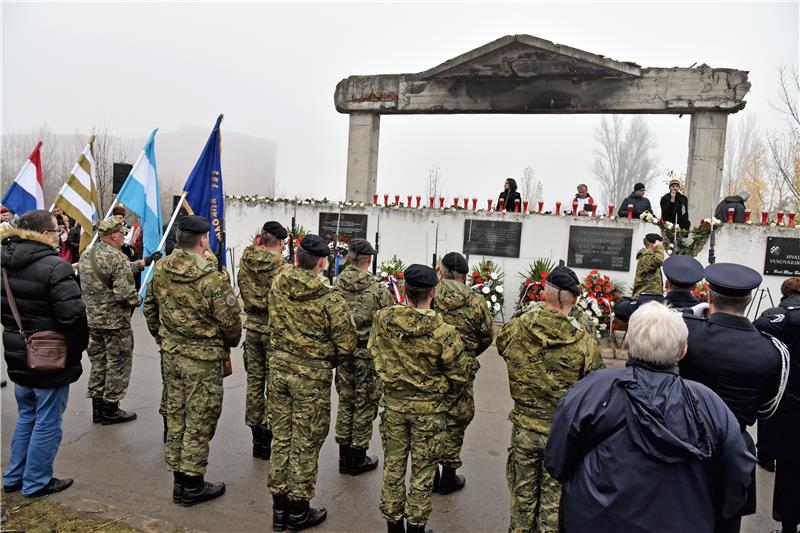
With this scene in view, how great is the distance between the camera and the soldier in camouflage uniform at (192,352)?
13.3 feet

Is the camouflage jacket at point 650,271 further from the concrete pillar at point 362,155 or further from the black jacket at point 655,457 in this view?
the concrete pillar at point 362,155

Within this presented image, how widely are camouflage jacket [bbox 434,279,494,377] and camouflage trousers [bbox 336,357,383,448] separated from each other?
85 cm

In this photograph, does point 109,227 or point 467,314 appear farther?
point 109,227

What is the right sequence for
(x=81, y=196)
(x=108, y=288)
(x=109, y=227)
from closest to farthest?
1. (x=109, y=227)
2. (x=108, y=288)
3. (x=81, y=196)

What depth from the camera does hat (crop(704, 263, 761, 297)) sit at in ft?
9.72

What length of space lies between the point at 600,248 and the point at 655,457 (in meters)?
8.75

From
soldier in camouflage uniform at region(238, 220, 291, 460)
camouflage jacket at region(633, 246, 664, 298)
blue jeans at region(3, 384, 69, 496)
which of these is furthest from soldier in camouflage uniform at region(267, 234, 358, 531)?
camouflage jacket at region(633, 246, 664, 298)

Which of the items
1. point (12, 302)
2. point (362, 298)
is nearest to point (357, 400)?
point (362, 298)

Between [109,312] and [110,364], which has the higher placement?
[109,312]

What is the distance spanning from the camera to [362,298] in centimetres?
490

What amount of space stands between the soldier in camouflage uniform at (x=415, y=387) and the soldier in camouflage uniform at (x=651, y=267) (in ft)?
19.3

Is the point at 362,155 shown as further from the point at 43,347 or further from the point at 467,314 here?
the point at 43,347

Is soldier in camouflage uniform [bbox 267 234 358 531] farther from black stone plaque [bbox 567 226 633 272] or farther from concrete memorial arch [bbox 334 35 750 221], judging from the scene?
concrete memorial arch [bbox 334 35 750 221]

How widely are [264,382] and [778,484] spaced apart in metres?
4.18
